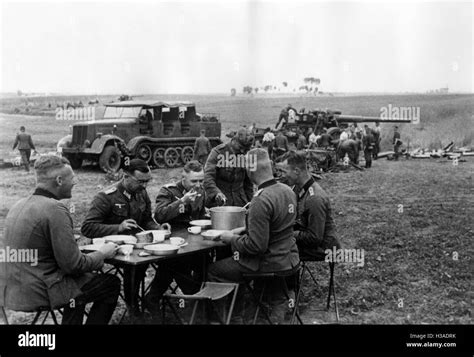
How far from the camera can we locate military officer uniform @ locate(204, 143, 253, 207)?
6.18 m

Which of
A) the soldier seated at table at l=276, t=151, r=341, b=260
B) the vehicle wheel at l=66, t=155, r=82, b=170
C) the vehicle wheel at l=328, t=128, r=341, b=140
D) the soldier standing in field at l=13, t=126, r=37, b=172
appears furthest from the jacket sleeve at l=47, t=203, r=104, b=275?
the vehicle wheel at l=328, t=128, r=341, b=140

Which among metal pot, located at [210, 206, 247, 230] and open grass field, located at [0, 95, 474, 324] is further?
open grass field, located at [0, 95, 474, 324]

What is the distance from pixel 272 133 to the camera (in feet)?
57.2

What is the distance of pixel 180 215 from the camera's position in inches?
200

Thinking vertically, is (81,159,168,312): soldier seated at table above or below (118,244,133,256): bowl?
above

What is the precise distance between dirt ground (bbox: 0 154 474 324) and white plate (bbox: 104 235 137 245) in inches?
33.9

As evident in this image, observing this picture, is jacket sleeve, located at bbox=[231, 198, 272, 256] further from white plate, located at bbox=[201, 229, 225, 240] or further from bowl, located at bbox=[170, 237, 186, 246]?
bowl, located at bbox=[170, 237, 186, 246]

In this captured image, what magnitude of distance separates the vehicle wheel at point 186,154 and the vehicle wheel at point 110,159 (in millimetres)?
2237

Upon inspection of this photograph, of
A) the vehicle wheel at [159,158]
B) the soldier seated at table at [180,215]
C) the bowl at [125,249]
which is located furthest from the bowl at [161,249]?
the vehicle wheel at [159,158]

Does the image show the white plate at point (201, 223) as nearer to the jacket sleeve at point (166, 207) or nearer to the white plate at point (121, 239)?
the jacket sleeve at point (166, 207)
